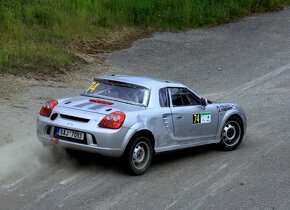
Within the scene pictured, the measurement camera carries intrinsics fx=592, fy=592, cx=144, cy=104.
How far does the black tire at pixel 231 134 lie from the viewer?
442 inches

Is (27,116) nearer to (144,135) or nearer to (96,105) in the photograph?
(96,105)

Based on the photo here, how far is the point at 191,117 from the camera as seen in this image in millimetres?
10211

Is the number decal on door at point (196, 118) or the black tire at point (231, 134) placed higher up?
the number decal on door at point (196, 118)

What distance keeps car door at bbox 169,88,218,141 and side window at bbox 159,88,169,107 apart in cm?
12

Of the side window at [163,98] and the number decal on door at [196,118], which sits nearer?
the side window at [163,98]

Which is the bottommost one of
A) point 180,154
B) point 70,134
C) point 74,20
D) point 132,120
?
point 180,154

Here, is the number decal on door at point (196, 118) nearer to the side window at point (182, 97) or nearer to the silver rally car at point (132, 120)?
the silver rally car at point (132, 120)

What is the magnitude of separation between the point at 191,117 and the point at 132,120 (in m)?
1.61

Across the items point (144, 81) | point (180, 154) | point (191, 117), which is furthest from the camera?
point (180, 154)

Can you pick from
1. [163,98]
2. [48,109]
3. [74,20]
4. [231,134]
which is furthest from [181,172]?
[74,20]

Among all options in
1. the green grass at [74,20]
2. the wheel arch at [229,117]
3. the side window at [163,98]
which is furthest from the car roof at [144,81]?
the green grass at [74,20]

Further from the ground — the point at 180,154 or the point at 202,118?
the point at 202,118

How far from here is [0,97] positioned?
45.4 ft

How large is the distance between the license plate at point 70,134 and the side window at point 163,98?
5.17 ft
